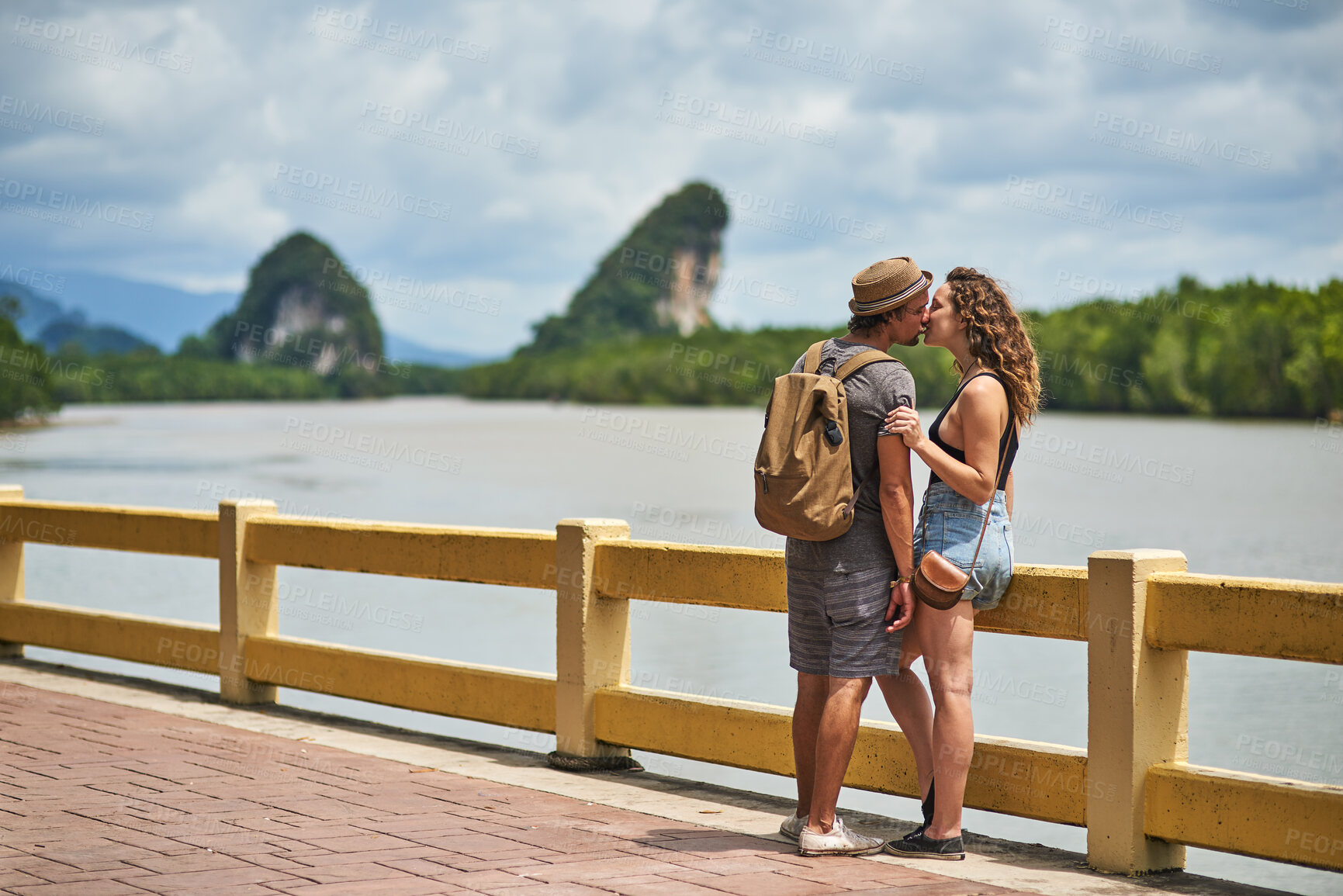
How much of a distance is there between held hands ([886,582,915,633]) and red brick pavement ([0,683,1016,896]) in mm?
848

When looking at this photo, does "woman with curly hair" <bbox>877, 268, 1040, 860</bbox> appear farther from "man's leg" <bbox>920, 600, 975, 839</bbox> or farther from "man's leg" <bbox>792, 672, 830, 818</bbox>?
"man's leg" <bbox>792, 672, 830, 818</bbox>

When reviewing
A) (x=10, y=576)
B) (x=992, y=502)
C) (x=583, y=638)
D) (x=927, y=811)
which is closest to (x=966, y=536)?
(x=992, y=502)

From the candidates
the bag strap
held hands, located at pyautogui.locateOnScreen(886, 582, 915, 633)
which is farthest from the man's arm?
the bag strap

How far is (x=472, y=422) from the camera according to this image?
483ft

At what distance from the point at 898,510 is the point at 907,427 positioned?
0.30 metres

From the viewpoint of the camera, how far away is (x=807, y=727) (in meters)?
5.32

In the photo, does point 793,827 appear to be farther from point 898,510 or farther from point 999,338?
point 999,338

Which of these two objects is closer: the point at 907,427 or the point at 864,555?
the point at 907,427

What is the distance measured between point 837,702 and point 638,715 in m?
1.69

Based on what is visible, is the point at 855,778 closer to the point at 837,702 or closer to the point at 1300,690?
the point at 837,702

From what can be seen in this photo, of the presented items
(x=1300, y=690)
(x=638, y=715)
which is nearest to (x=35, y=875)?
(x=638, y=715)

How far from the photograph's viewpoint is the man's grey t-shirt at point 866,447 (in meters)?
4.96

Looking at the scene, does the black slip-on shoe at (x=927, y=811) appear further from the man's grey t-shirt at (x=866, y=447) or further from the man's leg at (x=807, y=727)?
the man's grey t-shirt at (x=866, y=447)

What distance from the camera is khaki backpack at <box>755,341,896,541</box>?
490cm
